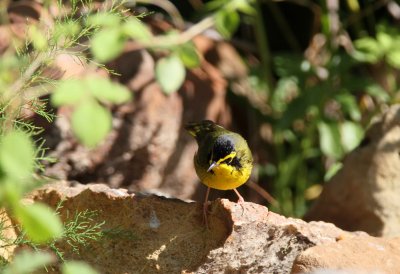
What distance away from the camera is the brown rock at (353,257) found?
3.57 metres

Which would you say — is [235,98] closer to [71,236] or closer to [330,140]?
[330,140]

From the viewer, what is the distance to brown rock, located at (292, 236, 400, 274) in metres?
3.57

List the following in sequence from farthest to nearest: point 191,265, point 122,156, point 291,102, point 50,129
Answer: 1. point 291,102
2. point 122,156
3. point 50,129
4. point 191,265

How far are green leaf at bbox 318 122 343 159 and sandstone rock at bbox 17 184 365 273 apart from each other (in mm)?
1893

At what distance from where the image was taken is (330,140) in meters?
5.90

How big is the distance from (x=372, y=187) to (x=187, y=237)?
1759mm

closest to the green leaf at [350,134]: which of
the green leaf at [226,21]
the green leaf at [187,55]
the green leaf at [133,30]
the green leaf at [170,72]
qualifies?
the green leaf at [226,21]

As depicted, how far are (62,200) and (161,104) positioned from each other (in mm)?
2195

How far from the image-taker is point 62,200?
12.4 ft

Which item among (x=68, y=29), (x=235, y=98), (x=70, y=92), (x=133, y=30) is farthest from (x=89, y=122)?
(x=235, y=98)

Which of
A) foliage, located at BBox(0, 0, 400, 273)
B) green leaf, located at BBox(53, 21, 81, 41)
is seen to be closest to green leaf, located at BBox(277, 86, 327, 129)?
foliage, located at BBox(0, 0, 400, 273)

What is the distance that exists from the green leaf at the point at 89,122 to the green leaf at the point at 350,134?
15.1 ft

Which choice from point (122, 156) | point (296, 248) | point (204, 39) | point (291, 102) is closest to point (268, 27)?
point (204, 39)

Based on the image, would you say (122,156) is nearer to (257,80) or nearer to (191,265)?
(257,80)
